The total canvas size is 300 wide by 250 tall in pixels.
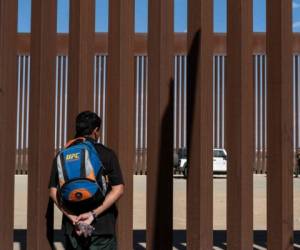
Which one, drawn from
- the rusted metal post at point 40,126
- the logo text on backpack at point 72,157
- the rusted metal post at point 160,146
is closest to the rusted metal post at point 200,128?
the rusted metal post at point 160,146

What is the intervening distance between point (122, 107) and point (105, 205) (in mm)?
1212

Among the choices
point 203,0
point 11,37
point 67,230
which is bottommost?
point 67,230

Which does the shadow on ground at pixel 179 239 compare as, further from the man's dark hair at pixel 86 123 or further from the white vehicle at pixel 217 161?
the white vehicle at pixel 217 161

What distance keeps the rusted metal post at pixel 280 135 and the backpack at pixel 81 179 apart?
161cm

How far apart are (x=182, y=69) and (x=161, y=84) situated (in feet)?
59.3

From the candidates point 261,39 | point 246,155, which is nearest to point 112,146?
point 246,155

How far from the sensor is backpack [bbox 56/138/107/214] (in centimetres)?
302

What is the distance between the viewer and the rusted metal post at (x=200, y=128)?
4121 millimetres

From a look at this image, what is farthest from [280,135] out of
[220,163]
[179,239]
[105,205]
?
[220,163]

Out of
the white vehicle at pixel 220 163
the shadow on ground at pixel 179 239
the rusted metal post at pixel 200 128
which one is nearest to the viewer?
the rusted metal post at pixel 200 128

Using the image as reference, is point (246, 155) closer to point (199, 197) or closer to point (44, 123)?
point (199, 197)

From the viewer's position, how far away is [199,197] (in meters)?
4.11

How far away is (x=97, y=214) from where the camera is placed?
3.05 meters

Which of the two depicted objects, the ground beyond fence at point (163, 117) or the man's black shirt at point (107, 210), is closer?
the man's black shirt at point (107, 210)
